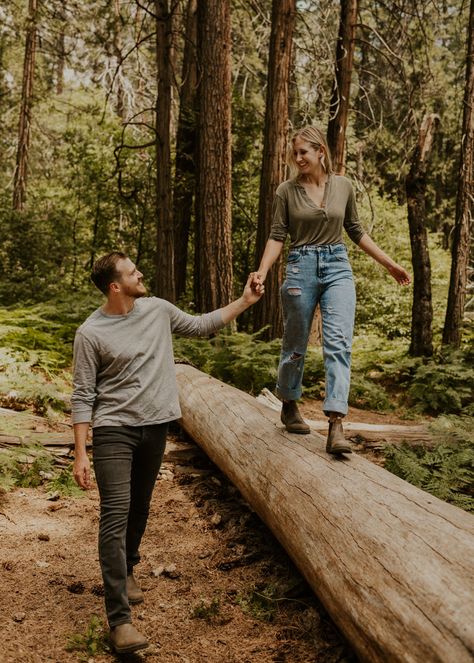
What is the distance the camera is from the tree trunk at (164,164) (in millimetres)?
11516

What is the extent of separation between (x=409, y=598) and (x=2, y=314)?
9.53m

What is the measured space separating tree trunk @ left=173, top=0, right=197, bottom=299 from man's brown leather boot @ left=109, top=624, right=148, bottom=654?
11.4 m

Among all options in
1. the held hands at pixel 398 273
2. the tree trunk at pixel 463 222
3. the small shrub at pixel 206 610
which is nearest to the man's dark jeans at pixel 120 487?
the small shrub at pixel 206 610

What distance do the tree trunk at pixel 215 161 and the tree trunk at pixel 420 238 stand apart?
3379 millimetres

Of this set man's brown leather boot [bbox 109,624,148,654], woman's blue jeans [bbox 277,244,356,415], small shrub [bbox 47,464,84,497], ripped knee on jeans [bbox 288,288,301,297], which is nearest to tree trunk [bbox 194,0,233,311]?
small shrub [bbox 47,464,84,497]

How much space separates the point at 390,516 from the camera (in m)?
3.31

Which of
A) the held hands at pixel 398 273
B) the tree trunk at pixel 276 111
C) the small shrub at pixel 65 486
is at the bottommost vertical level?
the small shrub at pixel 65 486

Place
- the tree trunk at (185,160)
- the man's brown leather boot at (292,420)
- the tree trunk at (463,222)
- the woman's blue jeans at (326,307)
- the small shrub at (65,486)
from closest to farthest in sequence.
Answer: the woman's blue jeans at (326,307) → the man's brown leather boot at (292,420) → the small shrub at (65,486) → the tree trunk at (463,222) → the tree trunk at (185,160)

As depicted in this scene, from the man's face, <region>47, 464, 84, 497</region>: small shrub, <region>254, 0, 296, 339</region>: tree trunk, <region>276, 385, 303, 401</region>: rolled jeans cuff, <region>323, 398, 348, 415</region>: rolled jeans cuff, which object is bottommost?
<region>47, 464, 84, 497</region>: small shrub

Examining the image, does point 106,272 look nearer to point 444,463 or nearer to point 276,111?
point 444,463

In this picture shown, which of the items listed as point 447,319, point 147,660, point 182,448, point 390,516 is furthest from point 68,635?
point 447,319

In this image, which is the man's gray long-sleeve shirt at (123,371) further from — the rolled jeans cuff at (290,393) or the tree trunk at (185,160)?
the tree trunk at (185,160)

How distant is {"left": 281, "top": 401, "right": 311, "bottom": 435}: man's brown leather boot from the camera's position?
4.91 meters

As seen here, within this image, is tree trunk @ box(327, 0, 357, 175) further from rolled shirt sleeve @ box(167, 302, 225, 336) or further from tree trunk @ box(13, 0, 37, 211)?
tree trunk @ box(13, 0, 37, 211)
